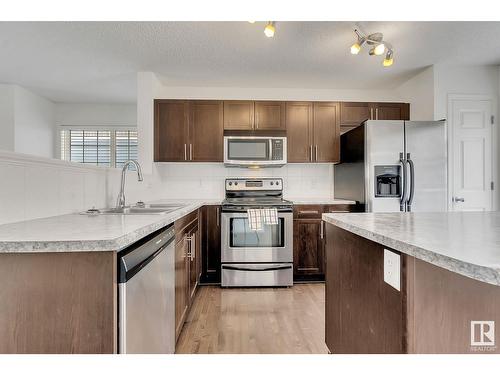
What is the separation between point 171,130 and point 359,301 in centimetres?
295

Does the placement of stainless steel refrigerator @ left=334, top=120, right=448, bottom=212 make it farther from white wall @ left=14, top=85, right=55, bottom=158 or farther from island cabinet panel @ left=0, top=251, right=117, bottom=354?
white wall @ left=14, top=85, right=55, bottom=158

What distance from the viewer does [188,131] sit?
139 inches

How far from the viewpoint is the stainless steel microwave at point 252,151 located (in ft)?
11.4

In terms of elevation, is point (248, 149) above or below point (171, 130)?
below

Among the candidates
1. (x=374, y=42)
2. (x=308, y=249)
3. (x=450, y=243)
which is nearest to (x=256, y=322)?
(x=308, y=249)

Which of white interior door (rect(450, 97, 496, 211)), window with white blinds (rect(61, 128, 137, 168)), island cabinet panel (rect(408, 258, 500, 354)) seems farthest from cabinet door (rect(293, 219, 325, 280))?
Answer: window with white blinds (rect(61, 128, 137, 168))

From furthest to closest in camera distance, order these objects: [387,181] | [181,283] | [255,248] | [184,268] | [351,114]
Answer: [351,114] < [255,248] < [387,181] < [184,268] < [181,283]

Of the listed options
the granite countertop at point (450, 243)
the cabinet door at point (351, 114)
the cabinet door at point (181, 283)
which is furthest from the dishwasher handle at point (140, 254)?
the cabinet door at point (351, 114)

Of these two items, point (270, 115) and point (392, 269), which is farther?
point (270, 115)

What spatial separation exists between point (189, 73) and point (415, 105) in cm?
275

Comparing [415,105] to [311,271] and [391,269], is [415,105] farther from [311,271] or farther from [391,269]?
[391,269]

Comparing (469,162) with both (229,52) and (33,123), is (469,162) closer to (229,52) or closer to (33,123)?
(229,52)

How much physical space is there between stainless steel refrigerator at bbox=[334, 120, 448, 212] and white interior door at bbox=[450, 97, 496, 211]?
36 cm
